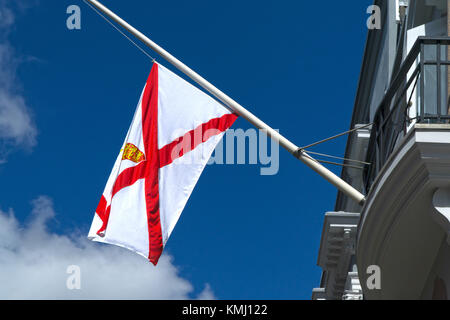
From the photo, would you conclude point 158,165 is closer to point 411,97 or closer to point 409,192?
point 411,97

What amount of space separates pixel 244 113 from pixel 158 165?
4.71 feet

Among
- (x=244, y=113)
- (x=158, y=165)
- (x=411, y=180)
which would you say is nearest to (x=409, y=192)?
(x=411, y=180)

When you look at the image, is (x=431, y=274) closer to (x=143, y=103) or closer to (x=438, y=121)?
(x=438, y=121)

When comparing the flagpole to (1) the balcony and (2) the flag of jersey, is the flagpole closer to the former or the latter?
(2) the flag of jersey

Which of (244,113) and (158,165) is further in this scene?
(158,165)

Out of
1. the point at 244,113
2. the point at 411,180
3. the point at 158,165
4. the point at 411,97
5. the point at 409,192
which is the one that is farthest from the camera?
the point at 158,165

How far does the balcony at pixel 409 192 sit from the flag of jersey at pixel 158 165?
242cm

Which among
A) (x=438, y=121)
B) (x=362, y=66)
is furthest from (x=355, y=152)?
(x=438, y=121)

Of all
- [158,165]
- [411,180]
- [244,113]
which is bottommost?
[411,180]

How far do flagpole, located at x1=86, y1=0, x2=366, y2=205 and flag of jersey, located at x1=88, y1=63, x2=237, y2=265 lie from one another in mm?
150

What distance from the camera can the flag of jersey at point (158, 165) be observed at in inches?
502

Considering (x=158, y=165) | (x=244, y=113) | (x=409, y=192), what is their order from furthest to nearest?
(x=158, y=165)
(x=244, y=113)
(x=409, y=192)

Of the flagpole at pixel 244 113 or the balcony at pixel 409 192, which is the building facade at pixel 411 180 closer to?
the balcony at pixel 409 192

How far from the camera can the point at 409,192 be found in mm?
9617
